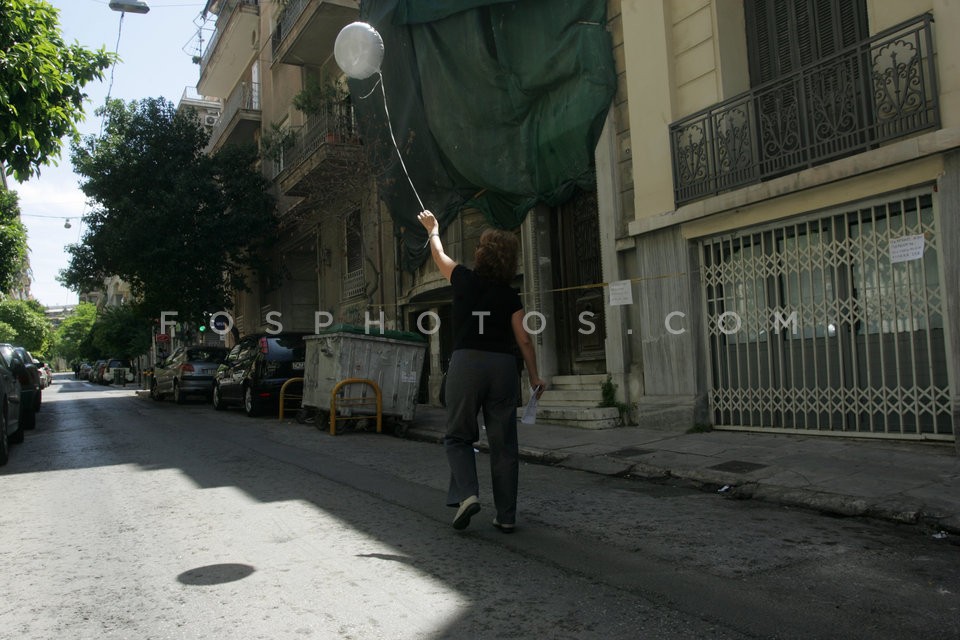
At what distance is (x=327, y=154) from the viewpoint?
16812 mm

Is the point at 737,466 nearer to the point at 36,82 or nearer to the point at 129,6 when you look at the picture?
the point at 36,82

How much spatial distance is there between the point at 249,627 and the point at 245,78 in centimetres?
2934

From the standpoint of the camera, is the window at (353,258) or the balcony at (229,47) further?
the balcony at (229,47)

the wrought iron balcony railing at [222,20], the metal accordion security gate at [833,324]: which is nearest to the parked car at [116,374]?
the wrought iron balcony railing at [222,20]

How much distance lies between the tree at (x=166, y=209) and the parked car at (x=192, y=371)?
11.5ft

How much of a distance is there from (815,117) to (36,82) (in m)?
8.63

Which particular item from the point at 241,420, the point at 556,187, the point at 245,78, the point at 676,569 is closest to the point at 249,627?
the point at 676,569

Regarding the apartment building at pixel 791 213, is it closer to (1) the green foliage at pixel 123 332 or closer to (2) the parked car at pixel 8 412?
(2) the parked car at pixel 8 412

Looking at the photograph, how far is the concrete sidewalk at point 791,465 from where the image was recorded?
5098 mm

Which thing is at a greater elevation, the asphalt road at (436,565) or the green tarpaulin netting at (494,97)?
the green tarpaulin netting at (494,97)

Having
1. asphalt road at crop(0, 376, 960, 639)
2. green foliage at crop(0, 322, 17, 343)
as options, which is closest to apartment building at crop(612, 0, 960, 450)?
asphalt road at crop(0, 376, 960, 639)

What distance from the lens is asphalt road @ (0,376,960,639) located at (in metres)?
3.05

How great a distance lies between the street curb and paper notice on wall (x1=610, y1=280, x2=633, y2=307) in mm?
2710

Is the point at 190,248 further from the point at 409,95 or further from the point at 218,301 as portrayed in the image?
the point at 409,95
